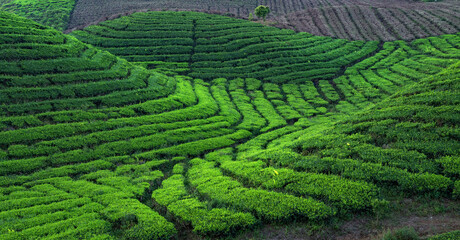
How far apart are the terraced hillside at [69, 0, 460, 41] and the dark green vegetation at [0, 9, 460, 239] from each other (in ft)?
69.7

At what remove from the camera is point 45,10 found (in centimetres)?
9119

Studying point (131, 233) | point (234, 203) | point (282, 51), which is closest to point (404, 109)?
point (234, 203)

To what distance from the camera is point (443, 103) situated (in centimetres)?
2381

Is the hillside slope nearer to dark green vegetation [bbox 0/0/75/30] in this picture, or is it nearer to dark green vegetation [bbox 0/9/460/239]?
dark green vegetation [bbox 0/9/460/239]

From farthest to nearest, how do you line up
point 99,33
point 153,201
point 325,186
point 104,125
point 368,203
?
1. point 99,33
2. point 104,125
3. point 153,201
4. point 325,186
5. point 368,203

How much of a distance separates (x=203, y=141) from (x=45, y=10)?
293 feet

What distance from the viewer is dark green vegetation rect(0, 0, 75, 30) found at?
84312 mm

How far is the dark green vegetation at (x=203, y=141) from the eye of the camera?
17.2 m

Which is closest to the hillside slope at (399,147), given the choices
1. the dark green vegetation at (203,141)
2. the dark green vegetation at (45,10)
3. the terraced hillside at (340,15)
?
the dark green vegetation at (203,141)

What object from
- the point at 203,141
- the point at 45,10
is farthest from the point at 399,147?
the point at 45,10

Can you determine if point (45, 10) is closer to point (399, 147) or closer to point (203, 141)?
point (203, 141)

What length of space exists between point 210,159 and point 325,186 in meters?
12.9

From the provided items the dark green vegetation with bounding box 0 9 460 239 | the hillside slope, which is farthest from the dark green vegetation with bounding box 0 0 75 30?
the hillside slope

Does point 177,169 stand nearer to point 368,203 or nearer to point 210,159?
point 210,159
